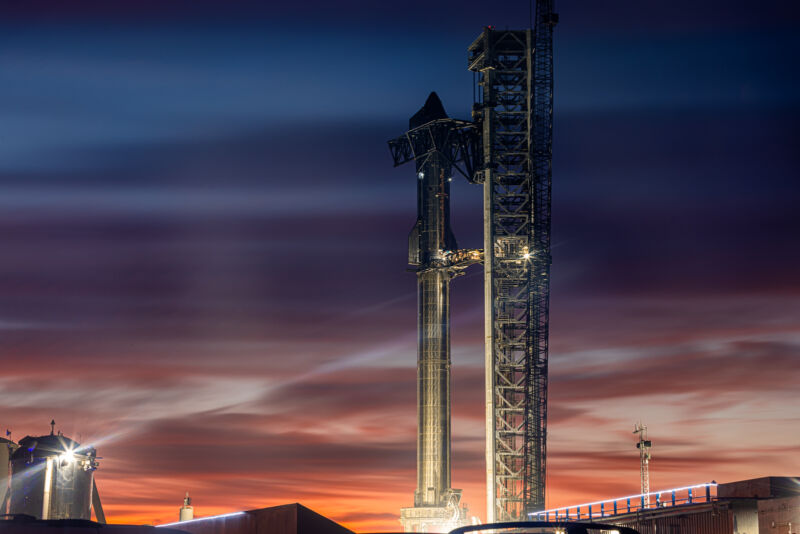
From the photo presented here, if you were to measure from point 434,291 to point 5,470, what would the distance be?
58094 mm

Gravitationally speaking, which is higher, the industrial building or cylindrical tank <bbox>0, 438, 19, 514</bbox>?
cylindrical tank <bbox>0, 438, 19, 514</bbox>

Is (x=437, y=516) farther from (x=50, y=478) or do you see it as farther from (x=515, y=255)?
(x=50, y=478)

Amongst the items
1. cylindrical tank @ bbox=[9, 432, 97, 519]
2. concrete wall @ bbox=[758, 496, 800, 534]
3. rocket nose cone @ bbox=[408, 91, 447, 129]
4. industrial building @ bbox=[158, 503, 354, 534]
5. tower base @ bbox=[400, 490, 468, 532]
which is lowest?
industrial building @ bbox=[158, 503, 354, 534]

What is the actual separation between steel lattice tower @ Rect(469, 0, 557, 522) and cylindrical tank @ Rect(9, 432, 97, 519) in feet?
174

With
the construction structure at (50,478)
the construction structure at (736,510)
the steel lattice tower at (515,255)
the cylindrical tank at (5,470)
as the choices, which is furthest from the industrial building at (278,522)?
the cylindrical tank at (5,470)

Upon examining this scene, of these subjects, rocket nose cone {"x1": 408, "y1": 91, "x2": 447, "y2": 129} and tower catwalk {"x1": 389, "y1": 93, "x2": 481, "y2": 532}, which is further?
rocket nose cone {"x1": 408, "y1": 91, "x2": 447, "y2": 129}

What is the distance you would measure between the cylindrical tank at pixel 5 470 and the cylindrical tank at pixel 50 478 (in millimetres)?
576

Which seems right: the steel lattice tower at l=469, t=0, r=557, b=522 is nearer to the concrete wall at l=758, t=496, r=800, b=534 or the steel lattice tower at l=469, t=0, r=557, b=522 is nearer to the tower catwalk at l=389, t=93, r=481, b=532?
the tower catwalk at l=389, t=93, r=481, b=532

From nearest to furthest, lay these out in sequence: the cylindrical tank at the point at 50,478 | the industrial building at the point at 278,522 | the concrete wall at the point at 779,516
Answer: the industrial building at the point at 278,522 < the concrete wall at the point at 779,516 < the cylindrical tank at the point at 50,478

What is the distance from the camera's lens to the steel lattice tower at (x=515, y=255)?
90312 mm

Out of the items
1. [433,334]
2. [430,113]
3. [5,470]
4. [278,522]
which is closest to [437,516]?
[433,334]

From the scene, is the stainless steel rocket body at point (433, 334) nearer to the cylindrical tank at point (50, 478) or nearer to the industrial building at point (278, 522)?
the cylindrical tank at point (50, 478)

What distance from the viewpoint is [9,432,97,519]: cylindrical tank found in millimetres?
114500

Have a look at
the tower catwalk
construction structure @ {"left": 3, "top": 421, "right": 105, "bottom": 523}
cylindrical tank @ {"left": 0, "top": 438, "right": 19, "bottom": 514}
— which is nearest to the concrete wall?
the tower catwalk
